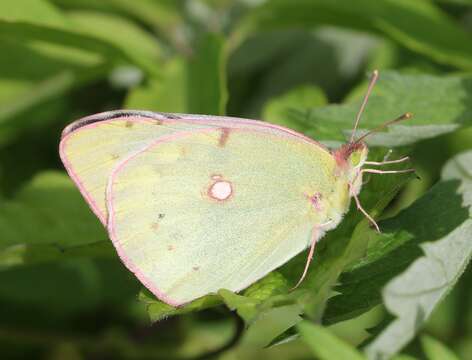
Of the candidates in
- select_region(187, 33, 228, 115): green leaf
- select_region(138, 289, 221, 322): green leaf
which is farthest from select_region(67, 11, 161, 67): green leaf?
select_region(138, 289, 221, 322): green leaf

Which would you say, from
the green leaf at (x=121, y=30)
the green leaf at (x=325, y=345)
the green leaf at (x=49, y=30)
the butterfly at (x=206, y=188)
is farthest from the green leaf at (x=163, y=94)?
the green leaf at (x=325, y=345)

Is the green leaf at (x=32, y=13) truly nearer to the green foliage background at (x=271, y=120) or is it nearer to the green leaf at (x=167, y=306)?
the green foliage background at (x=271, y=120)

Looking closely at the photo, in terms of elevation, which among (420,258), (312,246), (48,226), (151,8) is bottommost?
(48,226)

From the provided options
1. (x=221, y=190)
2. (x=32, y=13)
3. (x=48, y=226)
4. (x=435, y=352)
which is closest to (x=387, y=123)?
(x=221, y=190)

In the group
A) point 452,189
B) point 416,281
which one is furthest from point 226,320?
point 416,281

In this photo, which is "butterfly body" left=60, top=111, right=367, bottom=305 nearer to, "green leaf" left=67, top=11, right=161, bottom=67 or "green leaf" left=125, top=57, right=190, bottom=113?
"green leaf" left=125, top=57, right=190, bottom=113

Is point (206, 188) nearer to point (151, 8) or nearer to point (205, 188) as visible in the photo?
point (205, 188)

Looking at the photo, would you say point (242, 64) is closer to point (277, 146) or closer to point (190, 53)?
point (190, 53)
